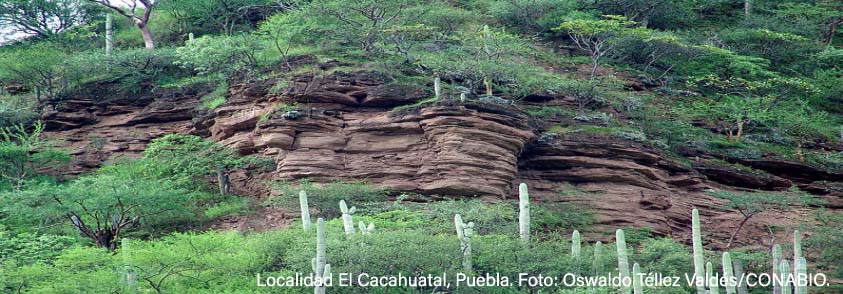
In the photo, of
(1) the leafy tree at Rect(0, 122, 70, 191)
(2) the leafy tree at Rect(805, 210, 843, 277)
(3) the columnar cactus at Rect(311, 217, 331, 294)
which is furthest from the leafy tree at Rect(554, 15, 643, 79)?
(1) the leafy tree at Rect(0, 122, 70, 191)

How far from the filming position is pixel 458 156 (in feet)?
118

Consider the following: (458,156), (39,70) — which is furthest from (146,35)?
(458,156)

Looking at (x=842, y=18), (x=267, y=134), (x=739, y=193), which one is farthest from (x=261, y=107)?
(x=842, y=18)

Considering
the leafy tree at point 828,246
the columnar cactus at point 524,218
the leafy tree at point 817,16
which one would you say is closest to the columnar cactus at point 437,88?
the columnar cactus at point 524,218

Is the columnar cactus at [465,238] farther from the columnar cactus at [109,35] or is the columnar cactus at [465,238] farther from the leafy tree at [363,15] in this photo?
the columnar cactus at [109,35]

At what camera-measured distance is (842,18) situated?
5559 cm

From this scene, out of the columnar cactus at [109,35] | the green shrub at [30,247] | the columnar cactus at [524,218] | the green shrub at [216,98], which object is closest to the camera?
the green shrub at [30,247]

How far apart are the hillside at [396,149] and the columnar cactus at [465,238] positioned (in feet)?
A: 0.58

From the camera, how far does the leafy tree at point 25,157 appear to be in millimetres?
39156

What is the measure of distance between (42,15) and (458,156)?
68.4 ft

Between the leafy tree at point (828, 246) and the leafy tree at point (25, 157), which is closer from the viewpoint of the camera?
the leafy tree at point (828, 246)

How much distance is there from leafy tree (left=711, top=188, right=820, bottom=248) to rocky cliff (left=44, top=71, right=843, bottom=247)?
464mm

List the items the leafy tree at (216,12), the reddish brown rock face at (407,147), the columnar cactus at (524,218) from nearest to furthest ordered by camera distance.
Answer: the columnar cactus at (524,218) → the reddish brown rock face at (407,147) → the leafy tree at (216,12)

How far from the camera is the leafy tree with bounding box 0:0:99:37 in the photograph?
1890 inches
